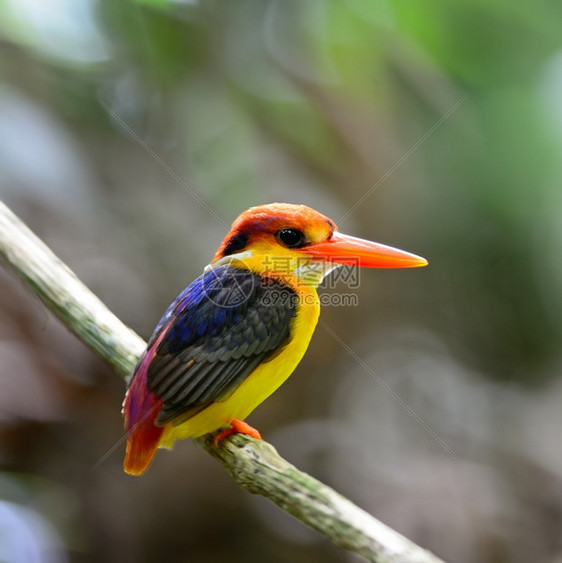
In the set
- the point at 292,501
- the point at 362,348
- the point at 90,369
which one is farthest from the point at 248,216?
the point at 362,348

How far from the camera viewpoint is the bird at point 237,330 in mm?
1635

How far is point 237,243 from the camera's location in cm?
184

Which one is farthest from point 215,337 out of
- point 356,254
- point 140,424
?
point 356,254

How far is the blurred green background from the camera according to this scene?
268 centimetres

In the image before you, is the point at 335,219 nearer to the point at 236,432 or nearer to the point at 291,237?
the point at 291,237

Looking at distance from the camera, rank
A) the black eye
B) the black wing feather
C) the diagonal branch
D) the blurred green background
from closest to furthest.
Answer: the diagonal branch
the black wing feather
the black eye
the blurred green background

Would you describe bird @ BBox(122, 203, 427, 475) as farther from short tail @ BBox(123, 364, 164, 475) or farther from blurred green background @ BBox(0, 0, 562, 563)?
blurred green background @ BBox(0, 0, 562, 563)

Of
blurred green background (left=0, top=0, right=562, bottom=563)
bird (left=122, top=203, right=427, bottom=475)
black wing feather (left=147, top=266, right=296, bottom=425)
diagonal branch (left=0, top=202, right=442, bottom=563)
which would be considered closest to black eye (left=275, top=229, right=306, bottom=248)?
bird (left=122, top=203, right=427, bottom=475)

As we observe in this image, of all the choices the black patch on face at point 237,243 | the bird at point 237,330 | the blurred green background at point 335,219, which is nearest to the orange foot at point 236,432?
the bird at point 237,330

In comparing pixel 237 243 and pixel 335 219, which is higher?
pixel 335 219

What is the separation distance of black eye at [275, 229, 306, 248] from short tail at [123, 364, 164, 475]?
1.64ft

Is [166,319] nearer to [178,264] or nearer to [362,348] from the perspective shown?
Answer: [178,264]

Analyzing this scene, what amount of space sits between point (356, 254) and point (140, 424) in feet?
2.36

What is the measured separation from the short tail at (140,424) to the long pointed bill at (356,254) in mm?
556
